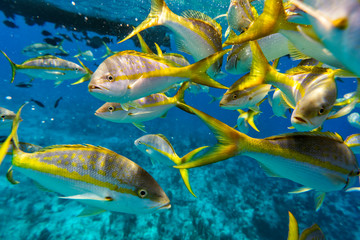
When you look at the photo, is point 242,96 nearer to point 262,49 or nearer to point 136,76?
point 262,49

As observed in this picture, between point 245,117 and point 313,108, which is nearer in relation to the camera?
point 313,108

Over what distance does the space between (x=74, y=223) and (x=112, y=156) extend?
559cm

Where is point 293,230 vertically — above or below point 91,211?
above

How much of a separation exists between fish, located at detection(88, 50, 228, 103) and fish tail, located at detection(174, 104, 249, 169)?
0.37m

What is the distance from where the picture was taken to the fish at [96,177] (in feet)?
5.33

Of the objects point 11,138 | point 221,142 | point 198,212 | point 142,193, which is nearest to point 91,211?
point 142,193

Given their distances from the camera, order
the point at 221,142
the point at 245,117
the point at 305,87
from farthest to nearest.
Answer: the point at 245,117 < the point at 305,87 < the point at 221,142

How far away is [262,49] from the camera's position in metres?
1.55

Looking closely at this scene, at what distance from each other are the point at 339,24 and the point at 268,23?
591mm

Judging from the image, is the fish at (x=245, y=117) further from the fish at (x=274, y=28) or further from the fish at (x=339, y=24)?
the fish at (x=339, y=24)

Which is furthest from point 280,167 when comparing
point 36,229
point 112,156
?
point 36,229

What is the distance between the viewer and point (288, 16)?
0.94 m

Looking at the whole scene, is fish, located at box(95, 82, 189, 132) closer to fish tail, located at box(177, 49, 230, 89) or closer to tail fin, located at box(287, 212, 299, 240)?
fish tail, located at box(177, 49, 230, 89)

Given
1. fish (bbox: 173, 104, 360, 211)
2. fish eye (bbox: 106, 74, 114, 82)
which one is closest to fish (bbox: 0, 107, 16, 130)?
fish eye (bbox: 106, 74, 114, 82)
